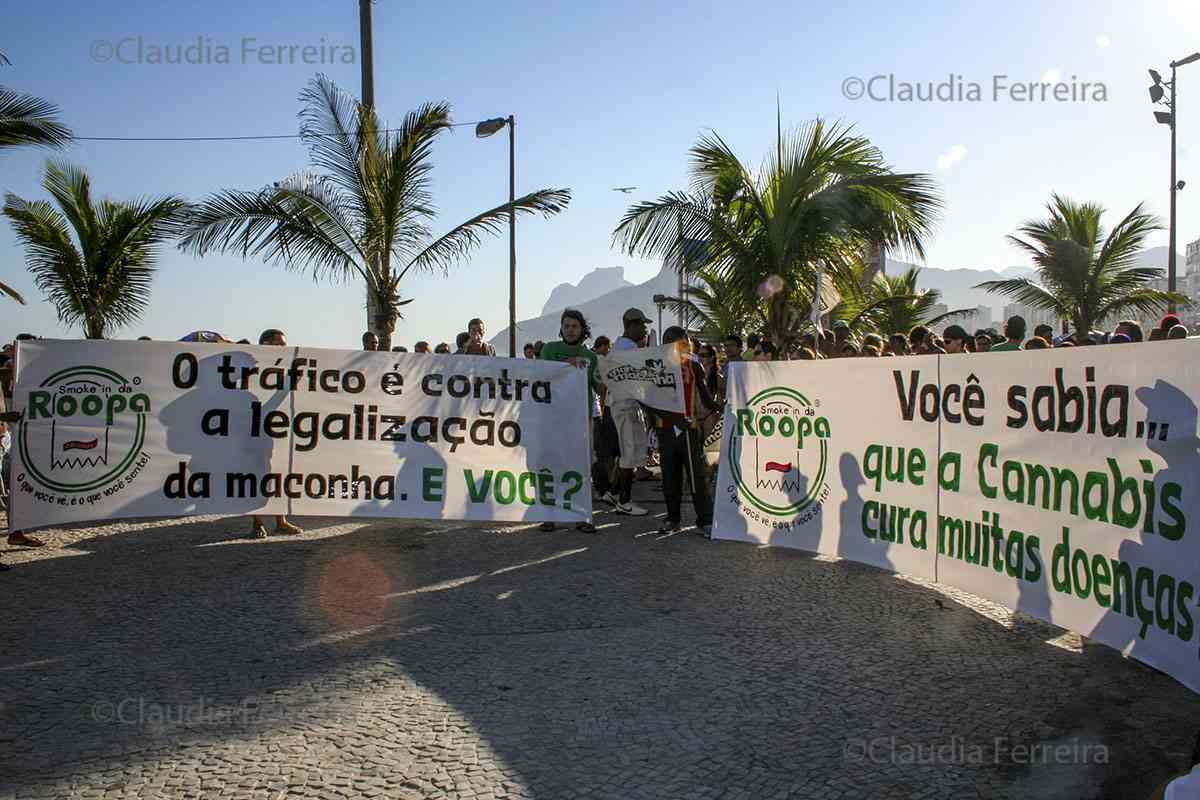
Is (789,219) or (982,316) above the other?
(982,316)

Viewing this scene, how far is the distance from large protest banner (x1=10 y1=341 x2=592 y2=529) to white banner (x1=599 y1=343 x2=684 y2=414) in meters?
0.72

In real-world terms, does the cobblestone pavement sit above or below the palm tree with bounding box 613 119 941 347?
below

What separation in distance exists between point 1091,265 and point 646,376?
16.7m

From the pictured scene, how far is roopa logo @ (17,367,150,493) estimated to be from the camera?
21.4ft

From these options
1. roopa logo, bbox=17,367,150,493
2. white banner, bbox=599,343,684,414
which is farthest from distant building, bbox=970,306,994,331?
roopa logo, bbox=17,367,150,493

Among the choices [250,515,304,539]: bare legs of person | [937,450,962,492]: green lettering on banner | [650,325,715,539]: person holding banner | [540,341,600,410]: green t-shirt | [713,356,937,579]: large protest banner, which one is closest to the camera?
[937,450,962,492]: green lettering on banner

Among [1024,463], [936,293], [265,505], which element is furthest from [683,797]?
[936,293]

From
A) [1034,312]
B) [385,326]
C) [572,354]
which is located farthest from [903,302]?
[1034,312]

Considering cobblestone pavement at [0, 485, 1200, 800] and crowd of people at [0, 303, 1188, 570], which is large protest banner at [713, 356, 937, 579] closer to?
cobblestone pavement at [0, 485, 1200, 800]

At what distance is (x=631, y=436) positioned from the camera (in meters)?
8.34

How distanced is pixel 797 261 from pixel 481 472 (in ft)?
21.4

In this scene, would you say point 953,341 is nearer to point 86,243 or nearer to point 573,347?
point 573,347

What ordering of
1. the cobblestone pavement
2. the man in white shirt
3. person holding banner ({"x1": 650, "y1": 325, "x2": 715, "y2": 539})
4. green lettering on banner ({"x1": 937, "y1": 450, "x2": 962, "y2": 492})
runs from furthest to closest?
the man in white shirt
person holding banner ({"x1": 650, "y1": 325, "x2": 715, "y2": 539})
green lettering on banner ({"x1": 937, "y1": 450, "x2": 962, "y2": 492})
the cobblestone pavement

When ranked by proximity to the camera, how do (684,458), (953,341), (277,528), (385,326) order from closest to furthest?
(684,458) → (277,528) → (953,341) → (385,326)
